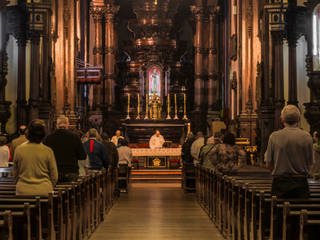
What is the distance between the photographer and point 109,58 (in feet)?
119

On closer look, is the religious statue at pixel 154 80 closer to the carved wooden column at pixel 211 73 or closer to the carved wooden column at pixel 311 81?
the carved wooden column at pixel 211 73

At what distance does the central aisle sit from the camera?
10219 millimetres

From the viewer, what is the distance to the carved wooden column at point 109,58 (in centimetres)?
3609

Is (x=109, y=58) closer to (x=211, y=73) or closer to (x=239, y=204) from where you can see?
(x=211, y=73)

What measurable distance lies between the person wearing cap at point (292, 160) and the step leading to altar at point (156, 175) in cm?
1433

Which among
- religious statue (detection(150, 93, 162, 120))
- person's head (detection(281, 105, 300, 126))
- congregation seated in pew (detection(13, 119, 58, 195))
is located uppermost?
religious statue (detection(150, 93, 162, 120))

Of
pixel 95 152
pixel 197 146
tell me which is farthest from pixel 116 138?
pixel 95 152

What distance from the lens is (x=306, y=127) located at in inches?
786

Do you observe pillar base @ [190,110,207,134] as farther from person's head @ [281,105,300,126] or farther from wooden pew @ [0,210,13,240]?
wooden pew @ [0,210,13,240]

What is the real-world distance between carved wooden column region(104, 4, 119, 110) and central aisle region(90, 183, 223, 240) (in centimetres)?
1894

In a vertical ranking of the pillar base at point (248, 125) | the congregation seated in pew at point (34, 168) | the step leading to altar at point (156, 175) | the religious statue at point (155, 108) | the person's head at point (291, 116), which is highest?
the religious statue at point (155, 108)

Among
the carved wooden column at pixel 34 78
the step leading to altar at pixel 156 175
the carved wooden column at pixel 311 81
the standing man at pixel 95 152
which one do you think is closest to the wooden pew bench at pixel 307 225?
the standing man at pixel 95 152

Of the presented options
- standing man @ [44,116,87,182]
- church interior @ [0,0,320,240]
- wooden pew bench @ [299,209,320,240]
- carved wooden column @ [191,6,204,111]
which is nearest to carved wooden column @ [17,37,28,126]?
church interior @ [0,0,320,240]

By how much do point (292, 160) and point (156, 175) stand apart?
48.8 feet
